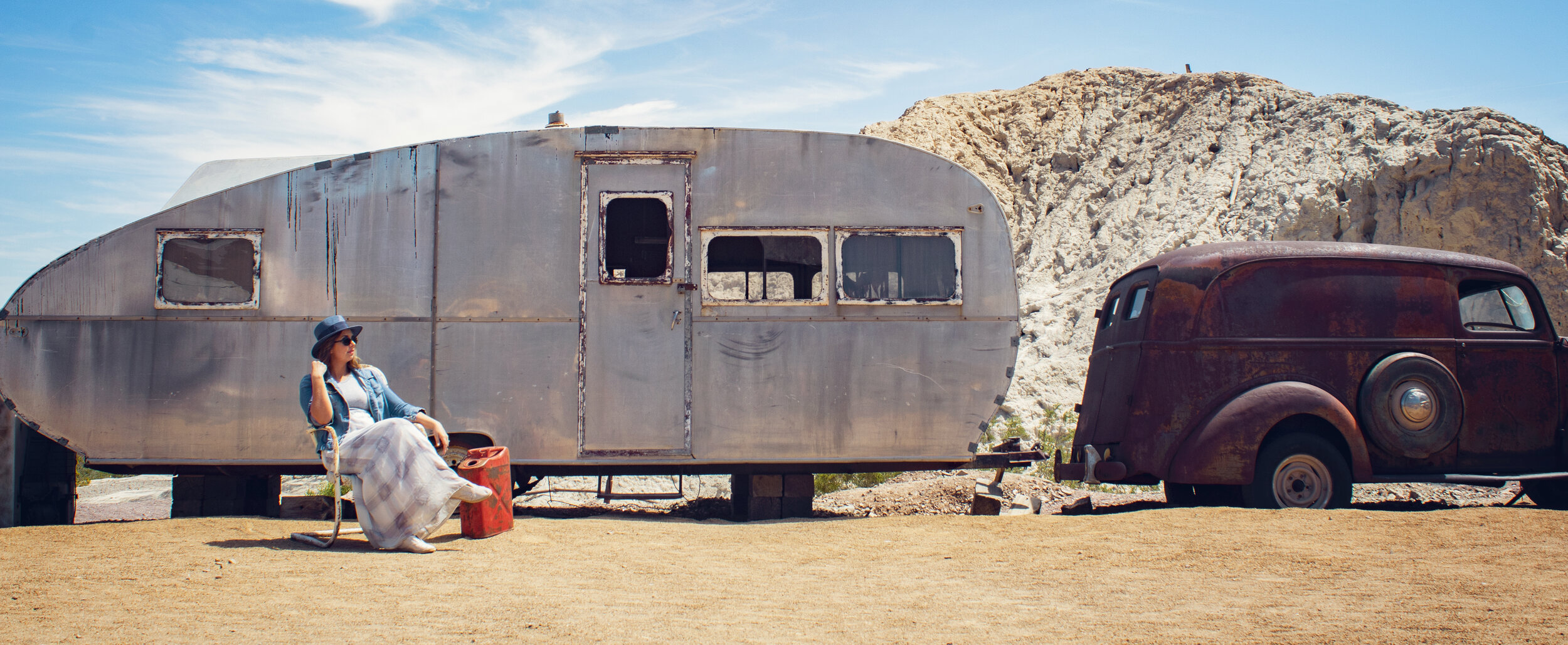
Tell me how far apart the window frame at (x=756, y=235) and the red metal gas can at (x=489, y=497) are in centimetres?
183

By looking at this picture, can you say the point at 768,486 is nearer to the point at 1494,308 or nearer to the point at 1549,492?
the point at 1494,308

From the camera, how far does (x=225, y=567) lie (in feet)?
14.5

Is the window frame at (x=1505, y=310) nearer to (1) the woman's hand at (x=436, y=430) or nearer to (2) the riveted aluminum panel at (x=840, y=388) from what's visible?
(2) the riveted aluminum panel at (x=840, y=388)

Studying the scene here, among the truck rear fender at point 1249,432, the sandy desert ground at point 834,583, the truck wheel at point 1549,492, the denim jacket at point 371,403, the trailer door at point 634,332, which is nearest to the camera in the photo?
the sandy desert ground at point 834,583

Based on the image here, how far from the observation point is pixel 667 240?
671cm

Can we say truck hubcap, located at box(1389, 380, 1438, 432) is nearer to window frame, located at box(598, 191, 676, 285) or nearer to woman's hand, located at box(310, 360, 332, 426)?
window frame, located at box(598, 191, 676, 285)

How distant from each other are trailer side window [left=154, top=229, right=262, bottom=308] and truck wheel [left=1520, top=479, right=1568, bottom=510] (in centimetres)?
927

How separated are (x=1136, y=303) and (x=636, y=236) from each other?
153 inches

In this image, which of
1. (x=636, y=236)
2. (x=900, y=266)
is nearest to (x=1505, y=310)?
(x=900, y=266)

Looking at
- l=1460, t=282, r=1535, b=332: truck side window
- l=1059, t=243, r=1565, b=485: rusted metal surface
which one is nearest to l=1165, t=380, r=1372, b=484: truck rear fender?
l=1059, t=243, r=1565, b=485: rusted metal surface

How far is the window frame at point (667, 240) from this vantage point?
21.6 feet

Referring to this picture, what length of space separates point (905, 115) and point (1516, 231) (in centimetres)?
1312

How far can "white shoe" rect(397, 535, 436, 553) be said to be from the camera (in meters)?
4.87

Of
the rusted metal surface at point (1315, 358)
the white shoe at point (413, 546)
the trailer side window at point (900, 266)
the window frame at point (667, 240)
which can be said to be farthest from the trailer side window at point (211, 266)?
the rusted metal surface at point (1315, 358)
